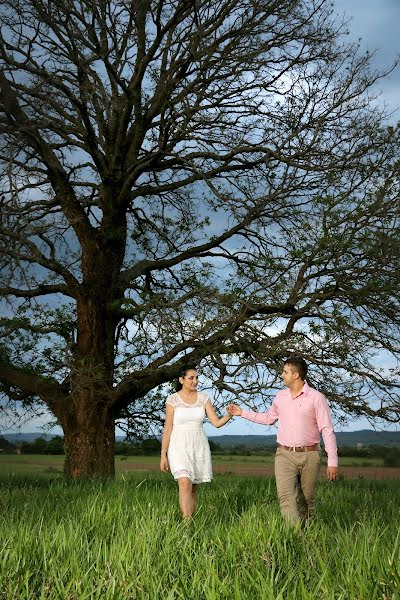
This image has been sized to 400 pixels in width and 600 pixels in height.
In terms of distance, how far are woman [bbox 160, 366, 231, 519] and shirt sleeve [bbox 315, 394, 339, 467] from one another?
1.28 metres

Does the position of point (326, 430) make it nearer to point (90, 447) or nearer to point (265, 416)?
point (265, 416)

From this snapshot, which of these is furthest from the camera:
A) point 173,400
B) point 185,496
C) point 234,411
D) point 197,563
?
point 173,400

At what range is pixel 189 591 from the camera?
5.05m

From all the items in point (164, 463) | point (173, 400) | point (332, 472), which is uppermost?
point (173, 400)

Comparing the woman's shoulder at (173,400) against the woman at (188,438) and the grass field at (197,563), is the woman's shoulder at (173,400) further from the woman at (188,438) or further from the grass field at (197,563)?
the grass field at (197,563)

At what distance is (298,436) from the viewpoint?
8078 mm

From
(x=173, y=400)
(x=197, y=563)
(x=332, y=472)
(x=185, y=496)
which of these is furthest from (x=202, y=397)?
(x=197, y=563)

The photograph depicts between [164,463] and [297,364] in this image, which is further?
[164,463]

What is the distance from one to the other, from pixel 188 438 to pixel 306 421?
1.45 metres

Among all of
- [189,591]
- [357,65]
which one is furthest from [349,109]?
[189,591]

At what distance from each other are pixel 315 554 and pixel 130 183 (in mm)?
12130

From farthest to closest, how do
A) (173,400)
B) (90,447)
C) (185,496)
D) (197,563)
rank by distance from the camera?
(90,447)
(173,400)
(185,496)
(197,563)

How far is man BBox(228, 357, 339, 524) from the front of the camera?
316 inches

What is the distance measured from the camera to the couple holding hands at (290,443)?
8.06m
